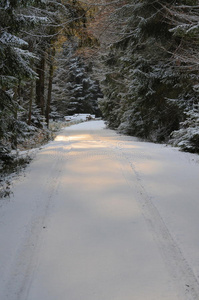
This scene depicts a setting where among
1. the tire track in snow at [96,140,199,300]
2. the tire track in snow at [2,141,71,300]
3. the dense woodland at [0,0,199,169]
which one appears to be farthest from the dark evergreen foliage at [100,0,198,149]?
the tire track in snow at [2,141,71,300]

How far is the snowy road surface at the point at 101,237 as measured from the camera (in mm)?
2434

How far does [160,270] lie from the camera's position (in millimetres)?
2652

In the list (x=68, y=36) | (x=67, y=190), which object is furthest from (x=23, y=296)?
(x=68, y=36)

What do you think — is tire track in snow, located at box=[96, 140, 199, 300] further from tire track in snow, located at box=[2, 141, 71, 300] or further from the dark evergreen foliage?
the dark evergreen foliage

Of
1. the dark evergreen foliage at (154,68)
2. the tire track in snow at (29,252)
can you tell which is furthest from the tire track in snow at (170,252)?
the dark evergreen foliage at (154,68)

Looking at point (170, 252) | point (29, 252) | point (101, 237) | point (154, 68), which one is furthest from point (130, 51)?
point (29, 252)

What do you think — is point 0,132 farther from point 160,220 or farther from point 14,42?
point 160,220

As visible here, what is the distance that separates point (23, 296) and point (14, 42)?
4.93 meters

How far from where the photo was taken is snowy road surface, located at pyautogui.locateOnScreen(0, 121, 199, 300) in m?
2.43

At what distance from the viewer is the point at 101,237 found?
10.9 ft

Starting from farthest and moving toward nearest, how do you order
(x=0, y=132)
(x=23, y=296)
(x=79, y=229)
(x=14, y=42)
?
(x=0, y=132) < (x=14, y=42) < (x=79, y=229) < (x=23, y=296)

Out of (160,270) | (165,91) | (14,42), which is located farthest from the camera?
(165,91)

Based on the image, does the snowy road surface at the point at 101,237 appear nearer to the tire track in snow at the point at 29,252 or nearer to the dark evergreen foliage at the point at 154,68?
the tire track in snow at the point at 29,252

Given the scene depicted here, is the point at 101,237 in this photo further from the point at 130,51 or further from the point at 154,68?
the point at 130,51
